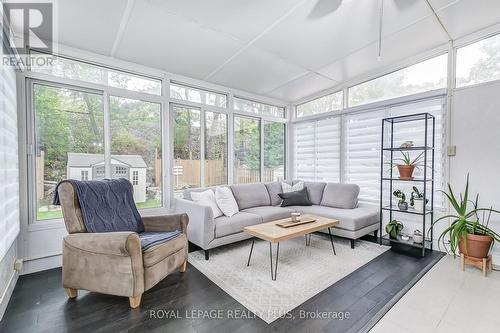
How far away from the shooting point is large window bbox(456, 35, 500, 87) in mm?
2812

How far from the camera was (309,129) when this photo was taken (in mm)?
5027

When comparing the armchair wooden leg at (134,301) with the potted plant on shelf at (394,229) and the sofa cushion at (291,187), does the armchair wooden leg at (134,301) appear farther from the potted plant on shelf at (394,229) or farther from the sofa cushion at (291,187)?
the potted plant on shelf at (394,229)

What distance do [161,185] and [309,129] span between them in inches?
127

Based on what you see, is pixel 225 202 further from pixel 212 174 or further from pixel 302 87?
pixel 302 87

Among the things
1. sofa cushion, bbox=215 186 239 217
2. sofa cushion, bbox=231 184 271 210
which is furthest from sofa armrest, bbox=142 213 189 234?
sofa cushion, bbox=231 184 271 210

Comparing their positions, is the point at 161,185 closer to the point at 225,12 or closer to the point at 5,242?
the point at 5,242

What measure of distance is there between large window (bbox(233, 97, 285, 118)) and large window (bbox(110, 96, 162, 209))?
157cm

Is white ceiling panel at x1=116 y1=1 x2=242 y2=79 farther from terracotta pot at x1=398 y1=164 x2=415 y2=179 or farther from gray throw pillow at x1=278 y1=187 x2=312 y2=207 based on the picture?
terracotta pot at x1=398 y1=164 x2=415 y2=179

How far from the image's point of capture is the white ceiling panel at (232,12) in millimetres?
2305

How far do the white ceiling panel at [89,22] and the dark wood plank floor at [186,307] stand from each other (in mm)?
2658

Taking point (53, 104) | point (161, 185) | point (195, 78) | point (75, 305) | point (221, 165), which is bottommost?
point (75, 305)

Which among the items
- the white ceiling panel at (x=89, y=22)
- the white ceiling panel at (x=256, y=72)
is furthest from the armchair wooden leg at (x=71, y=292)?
the white ceiling panel at (x=256, y=72)

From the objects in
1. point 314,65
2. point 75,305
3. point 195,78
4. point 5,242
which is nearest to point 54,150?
point 5,242

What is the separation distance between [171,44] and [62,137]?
175 cm
